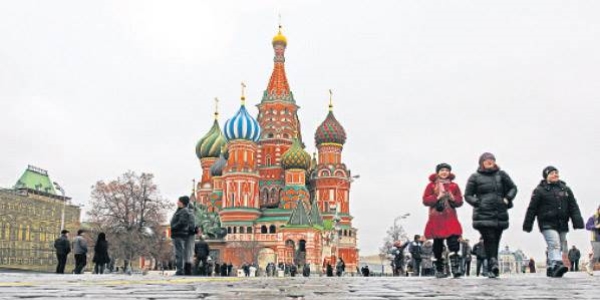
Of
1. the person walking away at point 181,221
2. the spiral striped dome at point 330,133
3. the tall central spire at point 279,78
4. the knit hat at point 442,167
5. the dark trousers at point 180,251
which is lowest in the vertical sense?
the dark trousers at point 180,251

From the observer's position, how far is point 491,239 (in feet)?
32.5

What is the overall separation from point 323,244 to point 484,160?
5083 centimetres

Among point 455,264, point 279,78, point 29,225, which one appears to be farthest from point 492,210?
point 29,225

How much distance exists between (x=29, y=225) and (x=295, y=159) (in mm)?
34350

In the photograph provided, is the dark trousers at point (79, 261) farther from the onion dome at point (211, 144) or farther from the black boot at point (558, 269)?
the onion dome at point (211, 144)

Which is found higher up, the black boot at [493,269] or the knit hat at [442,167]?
the knit hat at [442,167]

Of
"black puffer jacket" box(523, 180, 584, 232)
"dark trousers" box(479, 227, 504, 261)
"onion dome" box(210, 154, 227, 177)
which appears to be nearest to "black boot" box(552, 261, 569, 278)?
"black puffer jacket" box(523, 180, 584, 232)

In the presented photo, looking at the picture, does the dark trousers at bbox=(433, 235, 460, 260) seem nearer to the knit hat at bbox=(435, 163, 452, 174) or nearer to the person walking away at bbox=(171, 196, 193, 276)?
the knit hat at bbox=(435, 163, 452, 174)

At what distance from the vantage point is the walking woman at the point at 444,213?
10461 mm

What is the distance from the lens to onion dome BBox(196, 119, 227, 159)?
7794cm

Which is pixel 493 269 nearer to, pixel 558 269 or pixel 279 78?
pixel 558 269

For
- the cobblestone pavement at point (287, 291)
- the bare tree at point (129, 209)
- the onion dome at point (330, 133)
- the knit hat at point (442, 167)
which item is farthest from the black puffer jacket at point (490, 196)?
the onion dome at point (330, 133)

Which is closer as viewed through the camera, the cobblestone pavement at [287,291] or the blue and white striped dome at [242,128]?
the cobblestone pavement at [287,291]

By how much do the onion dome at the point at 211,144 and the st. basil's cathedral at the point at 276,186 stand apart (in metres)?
0.12
